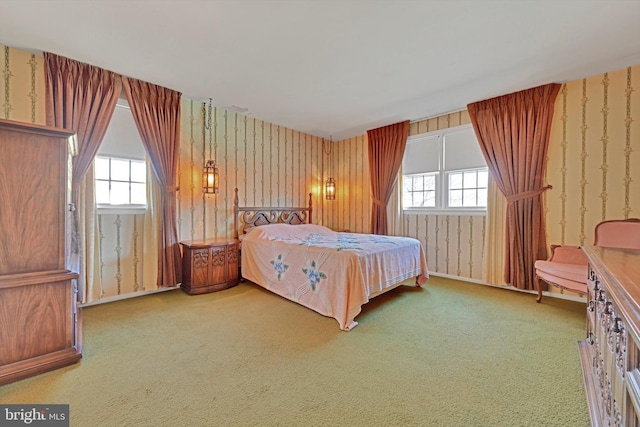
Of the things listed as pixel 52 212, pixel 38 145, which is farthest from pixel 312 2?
pixel 52 212

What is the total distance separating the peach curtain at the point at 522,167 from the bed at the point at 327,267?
123 cm

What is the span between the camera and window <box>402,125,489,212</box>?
4000mm

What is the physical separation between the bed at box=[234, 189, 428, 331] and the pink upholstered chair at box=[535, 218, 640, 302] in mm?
1350

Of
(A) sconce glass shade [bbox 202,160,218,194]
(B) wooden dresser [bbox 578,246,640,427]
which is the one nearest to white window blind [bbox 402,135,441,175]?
(B) wooden dresser [bbox 578,246,640,427]

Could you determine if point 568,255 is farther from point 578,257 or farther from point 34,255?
point 34,255

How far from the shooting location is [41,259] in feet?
6.02

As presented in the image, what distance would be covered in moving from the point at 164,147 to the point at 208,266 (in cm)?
169

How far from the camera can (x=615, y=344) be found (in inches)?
41.2

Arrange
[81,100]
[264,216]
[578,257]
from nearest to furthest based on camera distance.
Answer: [81,100], [578,257], [264,216]

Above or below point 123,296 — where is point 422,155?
above

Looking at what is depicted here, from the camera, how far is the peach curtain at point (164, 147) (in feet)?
10.9

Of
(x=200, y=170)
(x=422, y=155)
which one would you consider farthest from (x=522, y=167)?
(x=200, y=170)

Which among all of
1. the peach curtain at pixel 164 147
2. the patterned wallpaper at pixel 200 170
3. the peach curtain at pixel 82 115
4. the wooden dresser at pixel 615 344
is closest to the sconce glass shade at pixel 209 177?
the patterned wallpaper at pixel 200 170

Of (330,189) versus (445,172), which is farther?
(330,189)
